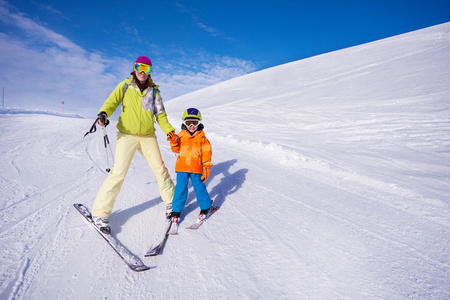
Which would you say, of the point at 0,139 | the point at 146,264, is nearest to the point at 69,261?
the point at 146,264

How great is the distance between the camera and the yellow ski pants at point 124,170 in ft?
8.75

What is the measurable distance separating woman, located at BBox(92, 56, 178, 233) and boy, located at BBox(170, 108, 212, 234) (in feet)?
0.59

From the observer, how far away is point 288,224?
292cm

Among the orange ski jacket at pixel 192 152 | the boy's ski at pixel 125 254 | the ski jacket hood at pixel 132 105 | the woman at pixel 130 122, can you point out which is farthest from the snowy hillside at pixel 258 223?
the ski jacket hood at pixel 132 105

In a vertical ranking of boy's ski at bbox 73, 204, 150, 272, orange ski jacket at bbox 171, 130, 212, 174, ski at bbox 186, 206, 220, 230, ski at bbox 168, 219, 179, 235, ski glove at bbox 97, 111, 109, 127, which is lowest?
boy's ski at bbox 73, 204, 150, 272

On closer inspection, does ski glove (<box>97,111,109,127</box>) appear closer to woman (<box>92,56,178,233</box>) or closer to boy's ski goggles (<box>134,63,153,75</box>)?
woman (<box>92,56,178,233</box>)

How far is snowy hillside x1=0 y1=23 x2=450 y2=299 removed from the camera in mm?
1939

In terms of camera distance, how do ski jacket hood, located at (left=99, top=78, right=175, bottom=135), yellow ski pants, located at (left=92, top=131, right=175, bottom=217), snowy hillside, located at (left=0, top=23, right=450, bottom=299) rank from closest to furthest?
snowy hillside, located at (left=0, top=23, right=450, bottom=299) < yellow ski pants, located at (left=92, top=131, right=175, bottom=217) < ski jacket hood, located at (left=99, top=78, right=175, bottom=135)

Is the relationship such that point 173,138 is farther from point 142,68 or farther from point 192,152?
point 142,68

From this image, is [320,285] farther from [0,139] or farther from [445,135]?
[0,139]

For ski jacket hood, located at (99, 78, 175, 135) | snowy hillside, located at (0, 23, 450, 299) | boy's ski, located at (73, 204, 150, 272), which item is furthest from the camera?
ski jacket hood, located at (99, 78, 175, 135)

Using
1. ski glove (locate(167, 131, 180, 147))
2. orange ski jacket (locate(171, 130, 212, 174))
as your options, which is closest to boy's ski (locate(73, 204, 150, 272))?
orange ski jacket (locate(171, 130, 212, 174))

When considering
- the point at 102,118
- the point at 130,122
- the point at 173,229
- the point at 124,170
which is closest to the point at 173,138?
the point at 130,122

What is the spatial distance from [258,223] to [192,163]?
1244 mm
